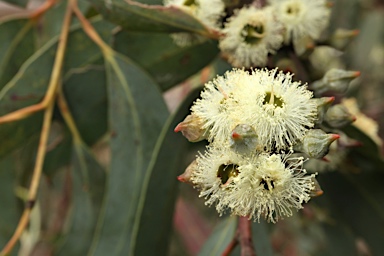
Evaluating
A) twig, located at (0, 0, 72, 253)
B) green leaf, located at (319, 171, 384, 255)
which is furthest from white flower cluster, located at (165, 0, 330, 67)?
green leaf, located at (319, 171, 384, 255)

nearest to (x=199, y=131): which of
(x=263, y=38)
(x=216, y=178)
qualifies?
(x=216, y=178)

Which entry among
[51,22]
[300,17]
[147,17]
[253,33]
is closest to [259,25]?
[253,33]

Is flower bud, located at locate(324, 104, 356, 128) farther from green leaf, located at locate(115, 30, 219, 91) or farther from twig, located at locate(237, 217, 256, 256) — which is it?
green leaf, located at locate(115, 30, 219, 91)

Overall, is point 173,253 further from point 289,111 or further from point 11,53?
point 289,111

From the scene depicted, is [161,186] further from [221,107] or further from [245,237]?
[221,107]

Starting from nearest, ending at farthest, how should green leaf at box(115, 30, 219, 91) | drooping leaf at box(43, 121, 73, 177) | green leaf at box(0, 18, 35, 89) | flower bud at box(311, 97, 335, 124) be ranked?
1. flower bud at box(311, 97, 335, 124)
2. green leaf at box(115, 30, 219, 91)
3. green leaf at box(0, 18, 35, 89)
4. drooping leaf at box(43, 121, 73, 177)
